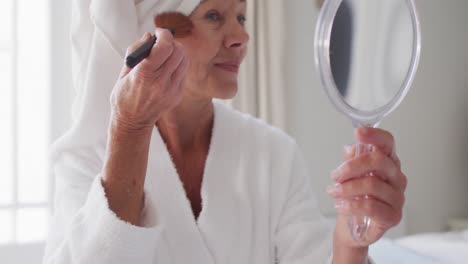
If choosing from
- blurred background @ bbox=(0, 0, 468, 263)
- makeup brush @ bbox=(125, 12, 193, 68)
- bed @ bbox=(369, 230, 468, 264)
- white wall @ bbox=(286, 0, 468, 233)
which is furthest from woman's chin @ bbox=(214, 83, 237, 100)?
white wall @ bbox=(286, 0, 468, 233)

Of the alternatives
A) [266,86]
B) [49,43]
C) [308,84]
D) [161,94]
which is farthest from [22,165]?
[161,94]

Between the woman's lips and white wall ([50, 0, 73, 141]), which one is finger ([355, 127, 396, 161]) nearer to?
the woman's lips

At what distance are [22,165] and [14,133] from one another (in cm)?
13

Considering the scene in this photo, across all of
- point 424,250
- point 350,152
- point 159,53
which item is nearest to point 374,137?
point 350,152

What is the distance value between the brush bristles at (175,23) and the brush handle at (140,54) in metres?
0.34

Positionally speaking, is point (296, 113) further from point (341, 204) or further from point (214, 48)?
point (341, 204)

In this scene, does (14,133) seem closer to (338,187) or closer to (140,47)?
(140,47)

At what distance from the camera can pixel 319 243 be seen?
990 mm

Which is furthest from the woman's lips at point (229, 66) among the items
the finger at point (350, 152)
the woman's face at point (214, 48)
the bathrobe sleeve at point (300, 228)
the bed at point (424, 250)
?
the bed at point (424, 250)

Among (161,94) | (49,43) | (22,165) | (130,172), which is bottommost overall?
(22,165)

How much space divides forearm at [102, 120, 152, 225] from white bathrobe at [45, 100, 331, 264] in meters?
0.11

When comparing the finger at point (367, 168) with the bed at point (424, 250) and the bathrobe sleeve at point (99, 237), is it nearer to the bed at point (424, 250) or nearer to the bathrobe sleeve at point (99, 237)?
the bathrobe sleeve at point (99, 237)

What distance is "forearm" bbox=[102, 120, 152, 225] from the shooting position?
0.76 m

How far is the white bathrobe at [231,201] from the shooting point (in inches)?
38.9
